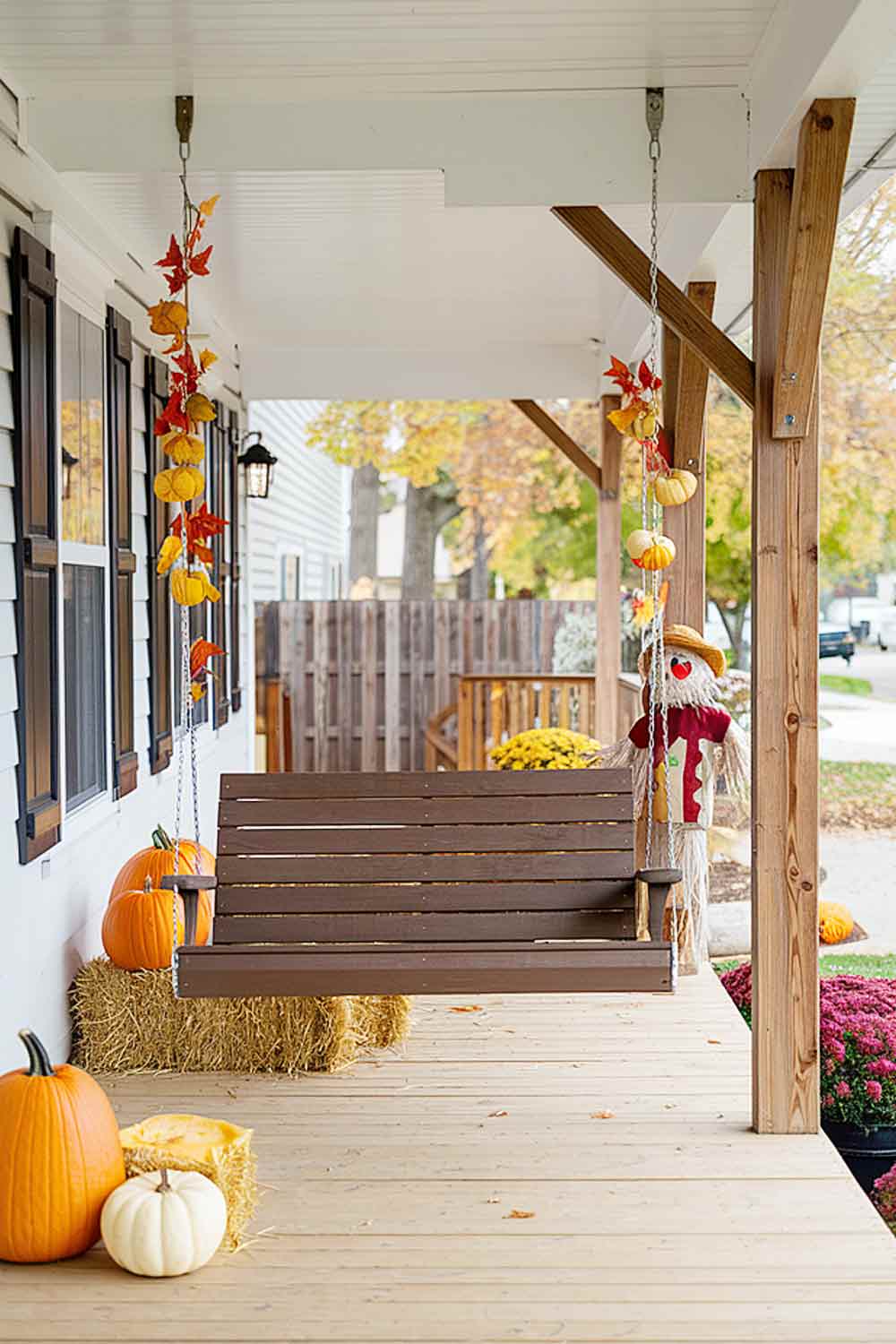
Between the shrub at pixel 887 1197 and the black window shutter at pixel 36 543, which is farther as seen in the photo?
the black window shutter at pixel 36 543

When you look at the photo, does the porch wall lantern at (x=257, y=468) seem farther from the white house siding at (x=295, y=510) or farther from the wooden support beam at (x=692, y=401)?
the wooden support beam at (x=692, y=401)

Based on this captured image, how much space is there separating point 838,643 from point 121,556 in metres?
12.3

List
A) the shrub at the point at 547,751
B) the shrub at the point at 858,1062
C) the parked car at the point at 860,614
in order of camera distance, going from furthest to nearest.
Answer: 1. the parked car at the point at 860,614
2. the shrub at the point at 547,751
3. the shrub at the point at 858,1062

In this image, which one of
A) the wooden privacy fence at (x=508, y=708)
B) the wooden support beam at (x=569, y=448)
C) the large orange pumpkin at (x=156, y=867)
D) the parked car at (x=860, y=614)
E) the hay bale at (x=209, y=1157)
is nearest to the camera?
the hay bale at (x=209, y=1157)

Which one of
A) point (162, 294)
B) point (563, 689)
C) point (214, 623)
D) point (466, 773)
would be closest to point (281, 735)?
point (563, 689)

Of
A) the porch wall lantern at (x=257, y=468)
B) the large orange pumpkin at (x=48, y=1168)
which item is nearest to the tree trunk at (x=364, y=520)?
the porch wall lantern at (x=257, y=468)

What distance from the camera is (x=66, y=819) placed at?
442cm

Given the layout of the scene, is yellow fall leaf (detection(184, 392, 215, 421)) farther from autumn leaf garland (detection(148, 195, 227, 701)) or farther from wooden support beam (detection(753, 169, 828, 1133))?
wooden support beam (detection(753, 169, 828, 1133))

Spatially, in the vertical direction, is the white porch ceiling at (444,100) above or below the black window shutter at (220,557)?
above

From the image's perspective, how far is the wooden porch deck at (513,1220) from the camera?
9.33ft

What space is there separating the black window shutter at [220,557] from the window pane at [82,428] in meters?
2.50

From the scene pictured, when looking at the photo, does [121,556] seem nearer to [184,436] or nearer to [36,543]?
[36,543]

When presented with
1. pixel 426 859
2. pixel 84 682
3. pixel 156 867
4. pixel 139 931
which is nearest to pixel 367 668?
pixel 156 867

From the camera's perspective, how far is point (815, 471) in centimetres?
376
